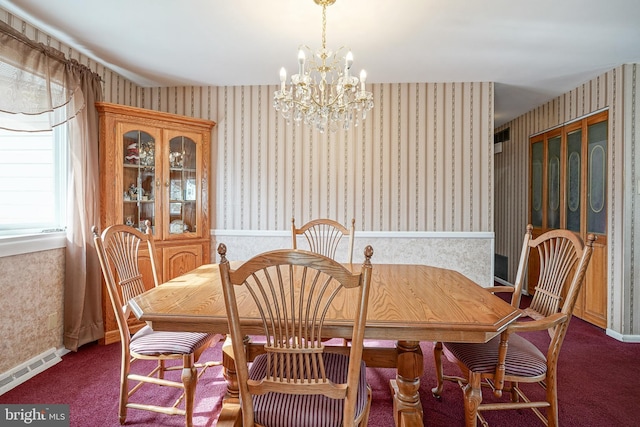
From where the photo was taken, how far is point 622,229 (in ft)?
10.1

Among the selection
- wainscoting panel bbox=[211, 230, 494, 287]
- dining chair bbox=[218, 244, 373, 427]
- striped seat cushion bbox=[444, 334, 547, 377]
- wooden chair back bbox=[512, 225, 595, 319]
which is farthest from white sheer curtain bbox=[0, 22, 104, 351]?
wooden chair back bbox=[512, 225, 595, 319]

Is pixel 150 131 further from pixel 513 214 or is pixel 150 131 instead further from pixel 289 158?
pixel 513 214

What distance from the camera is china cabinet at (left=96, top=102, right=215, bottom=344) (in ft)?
9.70

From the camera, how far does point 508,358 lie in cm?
159

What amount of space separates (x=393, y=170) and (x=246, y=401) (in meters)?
2.86

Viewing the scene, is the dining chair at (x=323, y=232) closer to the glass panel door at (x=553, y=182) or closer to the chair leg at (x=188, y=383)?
the chair leg at (x=188, y=383)

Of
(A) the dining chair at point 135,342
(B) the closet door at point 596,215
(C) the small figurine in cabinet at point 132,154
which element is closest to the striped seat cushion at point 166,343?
(A) the dining chair at point 135,342

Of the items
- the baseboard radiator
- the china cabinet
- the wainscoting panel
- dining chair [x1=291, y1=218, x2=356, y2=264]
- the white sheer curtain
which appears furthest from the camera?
the wainscoting panel

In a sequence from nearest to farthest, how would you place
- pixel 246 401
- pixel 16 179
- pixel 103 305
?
pixel 246 401
pixel 16 179
pixel 103 305

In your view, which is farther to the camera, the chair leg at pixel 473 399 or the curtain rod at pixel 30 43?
the curtain rod at pixel 30 43

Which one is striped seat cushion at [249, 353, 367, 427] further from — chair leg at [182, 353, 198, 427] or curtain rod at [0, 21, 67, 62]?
curtain rod at [0, 21, 67, 62]

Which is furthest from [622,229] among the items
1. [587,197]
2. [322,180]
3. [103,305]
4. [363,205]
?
[103,305]

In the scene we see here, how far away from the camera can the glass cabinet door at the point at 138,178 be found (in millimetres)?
3080

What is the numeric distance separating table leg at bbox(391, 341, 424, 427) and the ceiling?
199 cm
